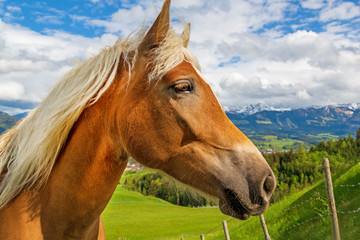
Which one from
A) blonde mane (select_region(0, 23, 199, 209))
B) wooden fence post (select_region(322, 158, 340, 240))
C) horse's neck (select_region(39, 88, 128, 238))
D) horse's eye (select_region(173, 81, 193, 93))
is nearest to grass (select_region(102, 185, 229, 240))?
wooden fence post (select_region(322, 158, 340, 240))

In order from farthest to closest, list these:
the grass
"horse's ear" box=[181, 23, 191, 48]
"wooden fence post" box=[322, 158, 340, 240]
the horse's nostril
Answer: the grass → "wooden fence post" box=[322, 158, 340, 240] → "horse's ear" box=[181, 23, 191, 48] → the horse's nostril

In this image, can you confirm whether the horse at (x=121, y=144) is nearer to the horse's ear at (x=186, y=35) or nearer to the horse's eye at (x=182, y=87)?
the horse's eye at (x=182, y=87)

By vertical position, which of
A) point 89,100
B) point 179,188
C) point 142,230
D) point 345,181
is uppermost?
point 89,100

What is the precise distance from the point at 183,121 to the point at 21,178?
4.59ft

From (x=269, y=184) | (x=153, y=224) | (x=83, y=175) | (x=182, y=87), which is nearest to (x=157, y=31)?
(x=182, y=87)

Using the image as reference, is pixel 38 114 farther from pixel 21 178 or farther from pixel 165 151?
pixel 165 151

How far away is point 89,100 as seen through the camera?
205cm

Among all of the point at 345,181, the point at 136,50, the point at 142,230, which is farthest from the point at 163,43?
the point at 142,230

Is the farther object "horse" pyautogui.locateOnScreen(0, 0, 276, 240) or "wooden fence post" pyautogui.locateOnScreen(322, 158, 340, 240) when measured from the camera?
"wooden fence post" pyautogui.locateOnScreen(322, 158, 340, 240)

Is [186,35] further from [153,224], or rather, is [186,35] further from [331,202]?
[153,224]

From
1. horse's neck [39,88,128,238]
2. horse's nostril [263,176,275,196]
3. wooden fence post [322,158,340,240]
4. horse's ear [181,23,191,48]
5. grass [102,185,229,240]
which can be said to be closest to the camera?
horse's nostril [263,176,275,196]

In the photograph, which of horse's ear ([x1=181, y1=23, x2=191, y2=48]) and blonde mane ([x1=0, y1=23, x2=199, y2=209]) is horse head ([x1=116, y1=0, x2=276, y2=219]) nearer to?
blonde mane ([x1=0, y1=23, x2=199, y2=209])

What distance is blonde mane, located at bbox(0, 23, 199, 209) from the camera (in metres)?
2.02

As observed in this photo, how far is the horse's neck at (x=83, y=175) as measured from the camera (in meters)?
1.97
